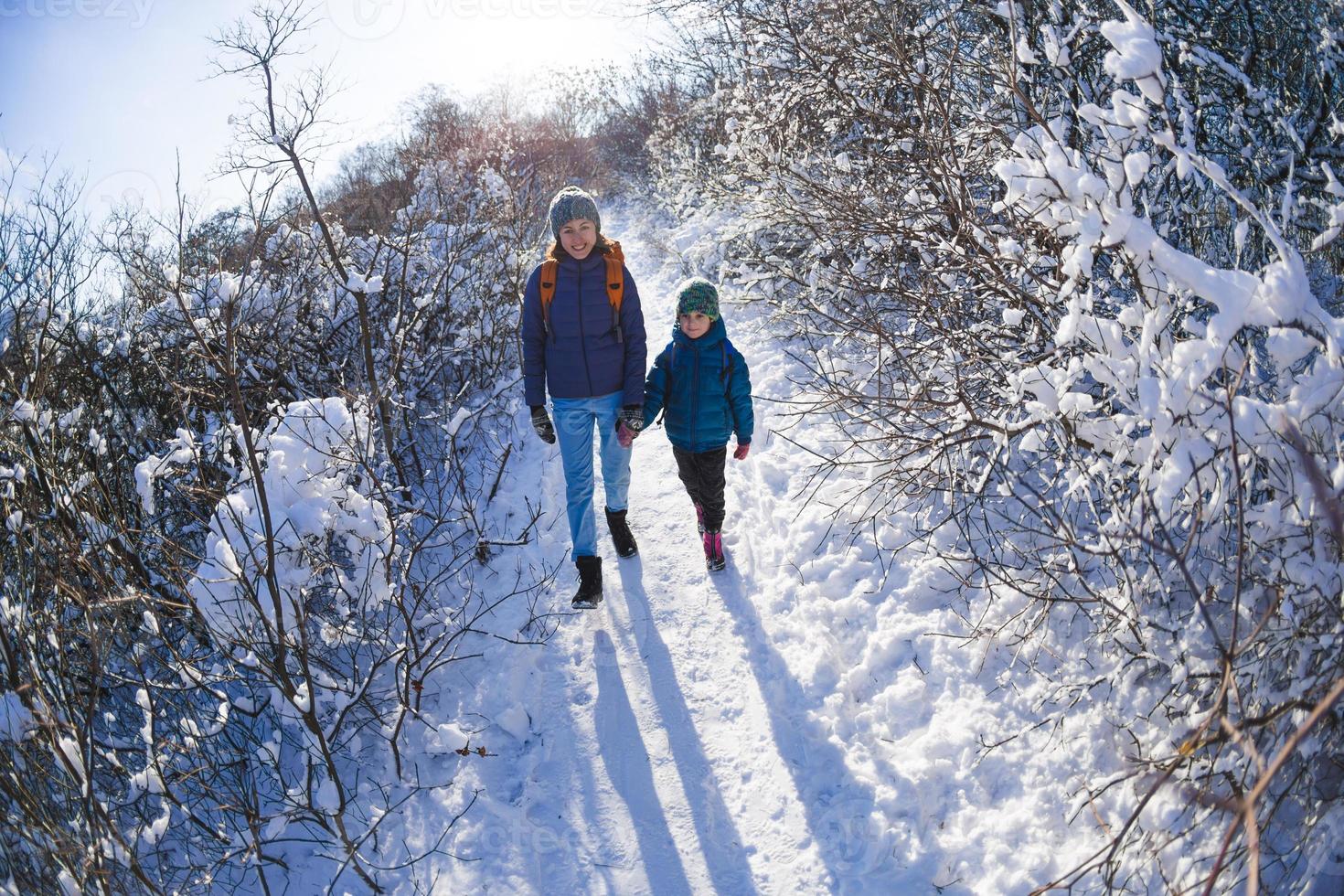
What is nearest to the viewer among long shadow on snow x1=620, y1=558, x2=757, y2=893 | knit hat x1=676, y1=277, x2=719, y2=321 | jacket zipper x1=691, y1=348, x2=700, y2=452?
long shadow on snow x1=620, y1=558, x2=757, y2=893

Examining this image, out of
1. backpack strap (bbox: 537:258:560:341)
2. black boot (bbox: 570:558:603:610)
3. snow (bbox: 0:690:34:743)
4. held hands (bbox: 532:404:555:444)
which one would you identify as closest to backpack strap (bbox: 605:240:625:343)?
backpack strap (bbox: 537:258:560:341)

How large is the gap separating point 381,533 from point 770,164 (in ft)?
16.9

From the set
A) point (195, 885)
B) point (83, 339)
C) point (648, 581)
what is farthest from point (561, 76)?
point (195, 885)

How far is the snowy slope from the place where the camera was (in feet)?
8.10

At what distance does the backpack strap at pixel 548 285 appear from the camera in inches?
138

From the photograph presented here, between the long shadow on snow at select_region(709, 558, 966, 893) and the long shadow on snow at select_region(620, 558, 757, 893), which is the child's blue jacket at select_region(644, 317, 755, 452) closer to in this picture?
the long shadow on snow at select_region(620, 558, 757, 893)

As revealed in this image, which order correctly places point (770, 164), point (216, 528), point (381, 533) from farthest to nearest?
point (770, 164), point (381, 533), point (216, 528)

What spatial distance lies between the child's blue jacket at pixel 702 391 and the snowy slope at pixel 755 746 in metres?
0.82

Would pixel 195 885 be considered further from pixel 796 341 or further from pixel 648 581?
pixel 796 341

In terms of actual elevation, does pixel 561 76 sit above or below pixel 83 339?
above

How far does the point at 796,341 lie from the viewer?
6.70 meters

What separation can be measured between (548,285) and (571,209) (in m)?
0.39

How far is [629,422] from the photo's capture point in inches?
144

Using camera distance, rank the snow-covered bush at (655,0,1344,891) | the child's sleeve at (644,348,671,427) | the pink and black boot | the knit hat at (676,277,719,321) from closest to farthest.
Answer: the snow-covered bush at (655,0,1344,891), the knit hat at (676,277,719,321), the child's sleeve at (644,348,671,427), the pink and black boot
